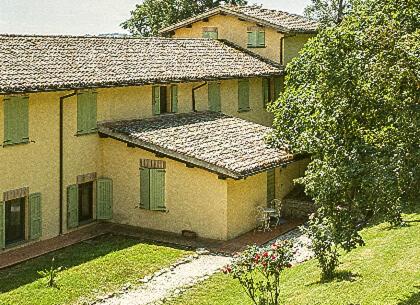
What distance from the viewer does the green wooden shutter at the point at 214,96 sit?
1063 inches

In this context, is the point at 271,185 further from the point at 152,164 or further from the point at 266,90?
the point at 266,90

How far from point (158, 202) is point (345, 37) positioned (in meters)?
10.5

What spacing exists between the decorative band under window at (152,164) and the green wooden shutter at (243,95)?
31.6 ft

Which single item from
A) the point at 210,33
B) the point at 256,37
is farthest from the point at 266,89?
the point at 210,33

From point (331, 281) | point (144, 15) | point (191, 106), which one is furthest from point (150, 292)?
point (144, 15)

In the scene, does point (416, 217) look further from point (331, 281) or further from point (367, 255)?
point (331, 281)

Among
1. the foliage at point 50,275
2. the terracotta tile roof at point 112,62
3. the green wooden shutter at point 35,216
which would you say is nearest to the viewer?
the foliage at point 50,275

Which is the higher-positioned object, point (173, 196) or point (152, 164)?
point (152, 164)

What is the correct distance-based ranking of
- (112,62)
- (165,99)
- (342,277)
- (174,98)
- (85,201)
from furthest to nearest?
1. (174,98)
2. (165,99)
3. (112,62)
4. (85,201)
5. (342,277)

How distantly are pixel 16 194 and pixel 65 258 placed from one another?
2555 millimetres

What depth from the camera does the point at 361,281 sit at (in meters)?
13.2

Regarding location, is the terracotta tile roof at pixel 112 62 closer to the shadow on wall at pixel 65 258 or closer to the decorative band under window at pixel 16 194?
the decorative band under window at pixel 16 194

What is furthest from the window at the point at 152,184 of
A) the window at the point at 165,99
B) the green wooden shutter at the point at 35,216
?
the window at the point at 165,99

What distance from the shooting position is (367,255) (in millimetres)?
15211
